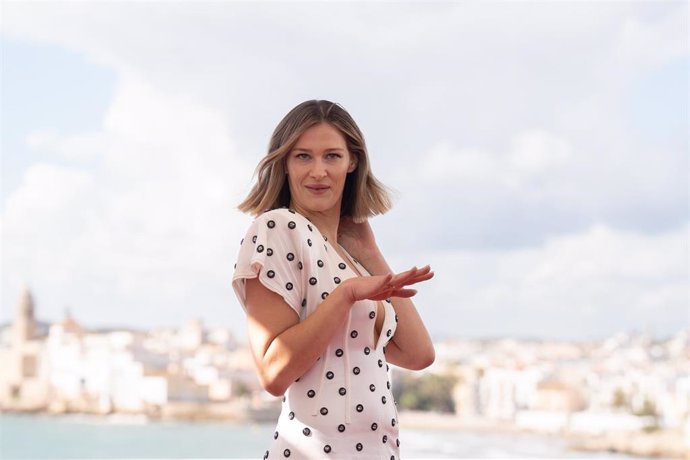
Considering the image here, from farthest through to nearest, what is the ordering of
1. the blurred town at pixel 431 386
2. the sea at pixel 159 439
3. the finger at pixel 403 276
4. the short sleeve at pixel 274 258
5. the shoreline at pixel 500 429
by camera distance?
1. the blurred town at pixel 431 386
2. the sea at pixel 159 439
3. the shoreline at pixel 500 429
4. the short sleeve at pixel 274 258
5. the finger at pixel 403 276

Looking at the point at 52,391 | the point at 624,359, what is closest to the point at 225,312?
the point at 52,391

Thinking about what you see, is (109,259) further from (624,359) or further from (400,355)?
(400,355)

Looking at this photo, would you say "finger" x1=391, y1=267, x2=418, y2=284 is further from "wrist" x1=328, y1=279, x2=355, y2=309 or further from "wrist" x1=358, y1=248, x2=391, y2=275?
"wrist" x1=358, y1=248, x2=391, y2=275

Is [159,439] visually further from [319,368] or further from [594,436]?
[319,368]

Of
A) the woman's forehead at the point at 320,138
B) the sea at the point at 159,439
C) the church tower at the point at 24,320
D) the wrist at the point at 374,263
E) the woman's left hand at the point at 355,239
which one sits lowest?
the wrist at the point at 374,263

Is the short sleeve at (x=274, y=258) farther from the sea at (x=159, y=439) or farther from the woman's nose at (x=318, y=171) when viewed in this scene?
the sea at (x=159, y=439)

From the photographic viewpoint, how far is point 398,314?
1462mm

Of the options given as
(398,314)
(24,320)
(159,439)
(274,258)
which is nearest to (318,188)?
(274,258)

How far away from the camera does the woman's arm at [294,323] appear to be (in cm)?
119

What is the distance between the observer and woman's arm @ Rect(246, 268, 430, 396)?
119 cm

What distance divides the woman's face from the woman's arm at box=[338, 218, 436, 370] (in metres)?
0.13

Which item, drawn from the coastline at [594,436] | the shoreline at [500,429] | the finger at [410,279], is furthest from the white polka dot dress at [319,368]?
the shoreline at [500,429]

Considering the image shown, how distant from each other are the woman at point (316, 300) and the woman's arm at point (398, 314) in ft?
0.21

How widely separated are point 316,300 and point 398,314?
200mm
